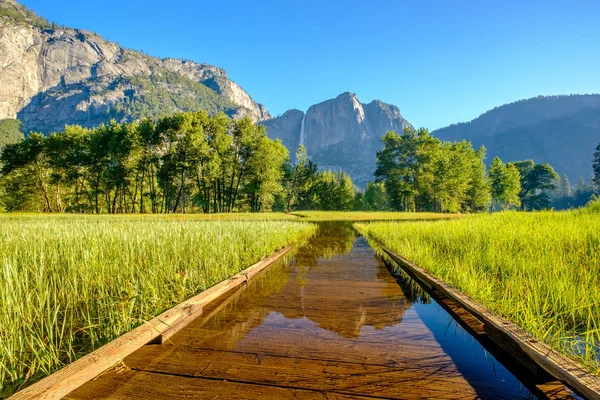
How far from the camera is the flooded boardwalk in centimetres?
218

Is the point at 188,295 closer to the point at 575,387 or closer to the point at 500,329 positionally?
A: the point at 500,329

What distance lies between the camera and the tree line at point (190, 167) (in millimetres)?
41656

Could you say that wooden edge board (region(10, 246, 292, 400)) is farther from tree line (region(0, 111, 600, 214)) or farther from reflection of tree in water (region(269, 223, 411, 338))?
tree line (region(0, 111, 600, 214))

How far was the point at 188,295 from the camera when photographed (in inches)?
179

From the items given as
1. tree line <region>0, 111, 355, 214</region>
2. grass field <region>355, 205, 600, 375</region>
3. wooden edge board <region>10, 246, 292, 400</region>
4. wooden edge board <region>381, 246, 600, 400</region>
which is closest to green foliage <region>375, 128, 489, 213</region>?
tree line <region>0, 111, 355, 214</region>

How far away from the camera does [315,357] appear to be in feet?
8.82

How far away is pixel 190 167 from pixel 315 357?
145 feet

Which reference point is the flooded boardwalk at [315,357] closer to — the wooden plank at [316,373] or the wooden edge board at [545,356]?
the wooden plank at [316,373]

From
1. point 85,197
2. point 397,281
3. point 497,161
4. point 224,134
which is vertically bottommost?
point 397,281

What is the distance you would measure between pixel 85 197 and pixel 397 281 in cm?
6320

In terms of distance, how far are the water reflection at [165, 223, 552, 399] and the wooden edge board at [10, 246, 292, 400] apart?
0.60 feet

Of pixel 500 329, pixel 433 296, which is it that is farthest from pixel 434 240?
pixel 500 329

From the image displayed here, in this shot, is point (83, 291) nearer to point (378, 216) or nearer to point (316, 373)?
point (316, 373)

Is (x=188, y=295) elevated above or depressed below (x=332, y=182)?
below
